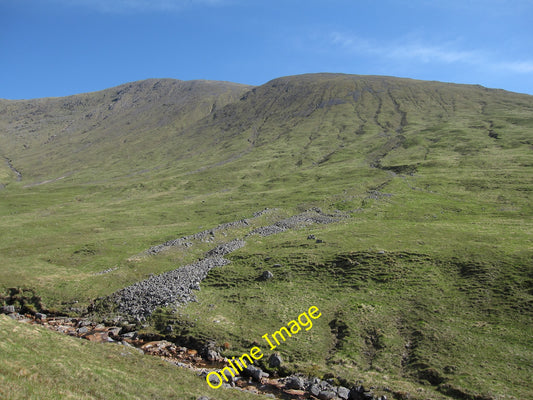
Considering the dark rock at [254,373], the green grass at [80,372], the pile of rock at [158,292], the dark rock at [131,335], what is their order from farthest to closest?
the pile of rock at [158,292]
the dark rock at [131,335]
the dark rock at [254,373]
the green grass at [80,372]

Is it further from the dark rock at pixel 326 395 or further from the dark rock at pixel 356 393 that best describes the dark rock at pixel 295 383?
the dark rock at pixel 356 393

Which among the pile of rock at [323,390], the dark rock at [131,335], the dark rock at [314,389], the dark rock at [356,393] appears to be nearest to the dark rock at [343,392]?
the pile of rock at [323,390]

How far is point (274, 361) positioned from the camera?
3047cm

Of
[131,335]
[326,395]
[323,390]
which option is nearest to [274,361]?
[323,390]

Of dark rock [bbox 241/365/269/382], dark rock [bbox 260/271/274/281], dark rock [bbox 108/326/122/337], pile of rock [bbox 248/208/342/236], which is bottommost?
dark rock [bbox 241/365/269/382]

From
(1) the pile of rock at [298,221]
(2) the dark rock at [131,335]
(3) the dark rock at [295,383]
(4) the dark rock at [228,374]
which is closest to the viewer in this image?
(3) the dark rock at [295,383]

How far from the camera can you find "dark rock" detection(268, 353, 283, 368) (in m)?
30.3

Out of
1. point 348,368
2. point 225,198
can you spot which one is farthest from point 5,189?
point 348,368

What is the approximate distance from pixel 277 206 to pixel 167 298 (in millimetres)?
60054

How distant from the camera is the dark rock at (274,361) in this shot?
30.3 m

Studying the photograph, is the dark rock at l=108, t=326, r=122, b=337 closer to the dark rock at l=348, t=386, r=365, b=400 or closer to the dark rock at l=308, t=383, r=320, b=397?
the dark rock at l=308, t=383, r=320, b=397

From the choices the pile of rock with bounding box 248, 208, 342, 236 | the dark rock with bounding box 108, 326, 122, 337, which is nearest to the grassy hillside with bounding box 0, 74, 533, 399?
the pile of rock with bounding box 248, 208, 342, 236

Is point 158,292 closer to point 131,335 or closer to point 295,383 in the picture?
point 131,335

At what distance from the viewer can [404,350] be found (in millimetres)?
30688
